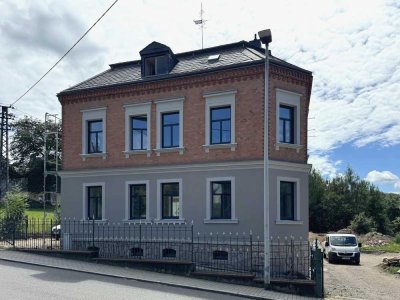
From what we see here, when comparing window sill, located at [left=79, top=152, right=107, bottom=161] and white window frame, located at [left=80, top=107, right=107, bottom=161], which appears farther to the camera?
white window frame, located at [left=80, top=107, right=107, bottom=161]

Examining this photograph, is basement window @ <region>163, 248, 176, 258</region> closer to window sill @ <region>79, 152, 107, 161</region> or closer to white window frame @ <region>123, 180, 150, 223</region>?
white window frame @ <region>123, 180, 150, 223</region>

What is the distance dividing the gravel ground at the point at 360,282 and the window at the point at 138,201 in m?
8.97

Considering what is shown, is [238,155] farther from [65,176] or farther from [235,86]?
[65,176]

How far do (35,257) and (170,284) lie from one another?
25.9ft

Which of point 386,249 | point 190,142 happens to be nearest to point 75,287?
point 190,142

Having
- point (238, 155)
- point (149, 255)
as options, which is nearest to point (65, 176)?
point (149, 255)

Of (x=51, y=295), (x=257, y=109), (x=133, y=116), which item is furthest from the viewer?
(x=133, y=116)

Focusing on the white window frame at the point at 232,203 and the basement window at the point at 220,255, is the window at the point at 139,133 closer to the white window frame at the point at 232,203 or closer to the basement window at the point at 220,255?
the white window frame at the point at 232,203

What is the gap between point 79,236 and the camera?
76.6 feet

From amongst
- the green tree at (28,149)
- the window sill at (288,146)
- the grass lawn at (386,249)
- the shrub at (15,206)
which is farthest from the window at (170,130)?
the green tree at (28,149)

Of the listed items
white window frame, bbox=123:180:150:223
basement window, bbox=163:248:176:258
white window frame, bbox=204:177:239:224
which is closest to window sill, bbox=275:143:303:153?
white window frame, bbox=204:177:239:224

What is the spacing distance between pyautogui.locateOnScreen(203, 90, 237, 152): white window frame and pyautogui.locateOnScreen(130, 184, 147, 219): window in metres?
4.03

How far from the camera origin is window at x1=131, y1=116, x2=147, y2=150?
2303 cm

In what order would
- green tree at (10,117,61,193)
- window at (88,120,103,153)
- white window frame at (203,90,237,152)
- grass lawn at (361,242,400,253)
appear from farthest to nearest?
1. green tree at (10,117,61,193)
2. grass lawn at (361,242,400,253)
3. window at (88,120,103,153)
4. white window frame at (203,90,237,152)
